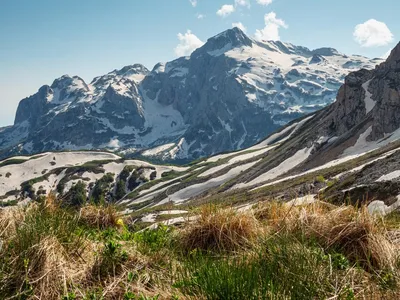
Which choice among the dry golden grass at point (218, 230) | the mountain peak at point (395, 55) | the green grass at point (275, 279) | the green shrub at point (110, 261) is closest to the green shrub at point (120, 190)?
the mountain peak at point (395, 55)

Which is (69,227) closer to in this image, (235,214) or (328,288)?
(235,214)

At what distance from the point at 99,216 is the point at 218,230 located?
12.6ft

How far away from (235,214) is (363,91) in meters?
91.6

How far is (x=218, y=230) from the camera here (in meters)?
7.04

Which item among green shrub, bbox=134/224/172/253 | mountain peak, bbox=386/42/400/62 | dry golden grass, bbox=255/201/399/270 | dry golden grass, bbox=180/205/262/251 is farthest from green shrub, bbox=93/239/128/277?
mountain peak, bbox=386/42/400/62

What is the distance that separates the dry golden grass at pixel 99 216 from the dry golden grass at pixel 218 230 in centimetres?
283

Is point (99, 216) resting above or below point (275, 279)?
above

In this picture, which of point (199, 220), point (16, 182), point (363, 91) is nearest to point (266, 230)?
point (199, 220)

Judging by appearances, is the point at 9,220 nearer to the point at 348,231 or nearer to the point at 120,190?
the point at 348,231

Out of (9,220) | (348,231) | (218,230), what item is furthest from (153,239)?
(348,231)

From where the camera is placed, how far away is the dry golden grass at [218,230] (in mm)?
6867

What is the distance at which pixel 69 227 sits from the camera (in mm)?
6453

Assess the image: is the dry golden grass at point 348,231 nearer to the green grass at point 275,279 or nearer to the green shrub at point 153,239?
the green grass at point 275,279

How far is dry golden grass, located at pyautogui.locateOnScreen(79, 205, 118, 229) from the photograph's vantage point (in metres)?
9.10
